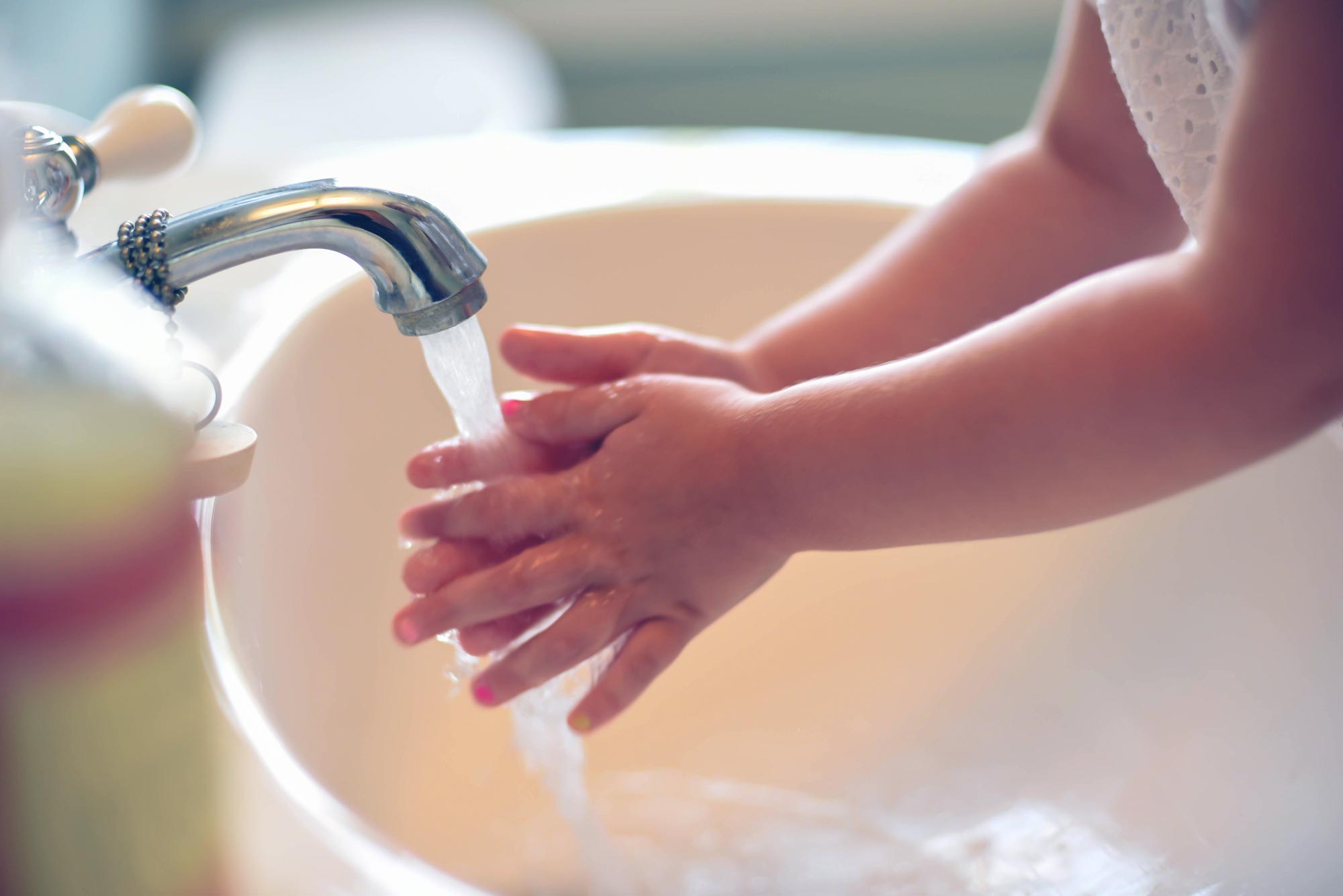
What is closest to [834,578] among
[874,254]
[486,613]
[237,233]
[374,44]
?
[874,254]

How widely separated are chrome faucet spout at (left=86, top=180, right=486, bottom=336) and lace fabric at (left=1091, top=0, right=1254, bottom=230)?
0.29 metres

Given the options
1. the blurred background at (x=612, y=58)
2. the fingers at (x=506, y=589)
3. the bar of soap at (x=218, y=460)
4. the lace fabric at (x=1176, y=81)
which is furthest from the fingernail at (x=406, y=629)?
the blurred background at (x=612, y=58)

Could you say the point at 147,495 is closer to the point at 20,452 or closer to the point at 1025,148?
the point at 20,452

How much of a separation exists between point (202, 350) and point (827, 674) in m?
0.37

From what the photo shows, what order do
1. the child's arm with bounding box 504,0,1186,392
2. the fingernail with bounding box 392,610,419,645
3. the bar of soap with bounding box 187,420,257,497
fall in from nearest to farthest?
the bar of soap with bounding box 187,420,257,497 → the fingernail with bounding box 392,610,419,645 → the child's arm with bounding box 504,0,1186,392

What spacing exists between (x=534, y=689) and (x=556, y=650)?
4cm

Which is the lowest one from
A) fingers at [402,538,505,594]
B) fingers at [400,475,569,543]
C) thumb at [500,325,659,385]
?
fingers at [402,538,505,594]

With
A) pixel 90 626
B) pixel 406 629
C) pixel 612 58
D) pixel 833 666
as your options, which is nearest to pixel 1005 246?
pixel 833 666

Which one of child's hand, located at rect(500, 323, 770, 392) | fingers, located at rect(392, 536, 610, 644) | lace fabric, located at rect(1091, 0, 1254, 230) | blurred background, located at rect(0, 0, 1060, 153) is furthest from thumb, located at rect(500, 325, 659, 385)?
blurred background, located at rect(0, 0, 1060, 153)

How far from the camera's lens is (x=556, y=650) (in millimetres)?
426

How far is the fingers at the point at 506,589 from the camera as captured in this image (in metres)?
0.43

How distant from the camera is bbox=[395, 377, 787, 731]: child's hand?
43cm

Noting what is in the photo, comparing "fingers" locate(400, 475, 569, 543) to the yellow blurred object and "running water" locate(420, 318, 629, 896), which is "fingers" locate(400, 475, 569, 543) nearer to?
"running water" locate(420, 318, 629, 896)

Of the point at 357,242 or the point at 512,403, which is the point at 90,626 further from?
the point at 512,403
